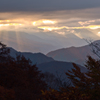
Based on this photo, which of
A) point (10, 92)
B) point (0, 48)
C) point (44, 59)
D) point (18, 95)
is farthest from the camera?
point (44, 59)

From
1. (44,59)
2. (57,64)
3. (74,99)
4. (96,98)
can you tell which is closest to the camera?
(74,99)

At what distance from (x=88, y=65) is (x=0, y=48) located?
2101 cm

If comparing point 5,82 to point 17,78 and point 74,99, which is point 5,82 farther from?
point 74,99

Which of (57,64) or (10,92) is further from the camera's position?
(57,64)

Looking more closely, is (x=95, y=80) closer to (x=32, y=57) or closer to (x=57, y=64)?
(x=57, y=64)

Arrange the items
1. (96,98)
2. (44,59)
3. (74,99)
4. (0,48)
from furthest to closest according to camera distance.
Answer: (44,59), (0,48), (96,98), (74,99)

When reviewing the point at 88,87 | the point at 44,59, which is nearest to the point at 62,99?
the point at 88,87

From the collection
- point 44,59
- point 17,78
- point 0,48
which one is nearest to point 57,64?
point 44,59

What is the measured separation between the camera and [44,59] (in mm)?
196875

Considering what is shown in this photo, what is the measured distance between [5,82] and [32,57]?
178 meters

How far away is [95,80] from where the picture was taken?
525 inches

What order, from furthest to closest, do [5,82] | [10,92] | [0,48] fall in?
[0,48] < [5,82] < [10,92]

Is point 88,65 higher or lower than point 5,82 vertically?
higher

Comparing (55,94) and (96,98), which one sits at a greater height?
(55,94)
